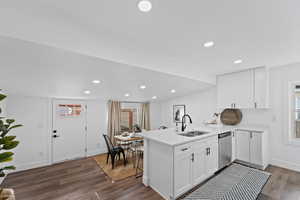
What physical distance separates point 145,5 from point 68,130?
434cm

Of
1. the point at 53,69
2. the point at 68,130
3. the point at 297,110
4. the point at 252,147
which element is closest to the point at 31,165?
the point at 68,130

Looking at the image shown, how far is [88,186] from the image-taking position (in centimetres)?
268

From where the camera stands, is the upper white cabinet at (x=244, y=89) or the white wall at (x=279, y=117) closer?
the white wall at (x=279, y=117)

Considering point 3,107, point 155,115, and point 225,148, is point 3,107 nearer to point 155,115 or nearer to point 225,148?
point 155,115

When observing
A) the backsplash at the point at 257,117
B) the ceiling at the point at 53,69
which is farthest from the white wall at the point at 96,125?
the backsplash at the point at 257,117

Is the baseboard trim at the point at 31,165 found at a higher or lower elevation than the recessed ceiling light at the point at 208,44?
lower

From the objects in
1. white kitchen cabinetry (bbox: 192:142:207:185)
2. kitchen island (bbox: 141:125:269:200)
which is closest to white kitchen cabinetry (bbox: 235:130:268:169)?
kitchen island (bbox: 141:125:269:200)

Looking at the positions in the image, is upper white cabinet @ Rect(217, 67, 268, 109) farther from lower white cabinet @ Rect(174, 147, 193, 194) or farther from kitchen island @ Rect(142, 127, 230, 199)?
lower white cabinet @ Rect(174, 147, 193, 194)

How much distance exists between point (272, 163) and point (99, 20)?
5.04 meters

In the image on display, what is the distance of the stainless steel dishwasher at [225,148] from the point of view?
3.08 meters

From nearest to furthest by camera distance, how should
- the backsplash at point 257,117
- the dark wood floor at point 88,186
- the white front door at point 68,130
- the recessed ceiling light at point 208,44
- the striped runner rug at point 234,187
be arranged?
the striped runner rug at point 234,187 < the recessed ceiling light at point 208,44 < the dark wood floor at point 88,186 < the backsplash at point 257,117 < the white front door at point 68,130

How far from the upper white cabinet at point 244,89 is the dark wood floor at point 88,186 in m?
→ 1.74

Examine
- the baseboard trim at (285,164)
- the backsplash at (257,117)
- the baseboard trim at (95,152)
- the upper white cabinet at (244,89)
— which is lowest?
the baseboard trim at (95,152)

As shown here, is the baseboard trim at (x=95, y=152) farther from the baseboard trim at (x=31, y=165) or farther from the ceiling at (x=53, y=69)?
the ceiling at (x=53, y=69)
